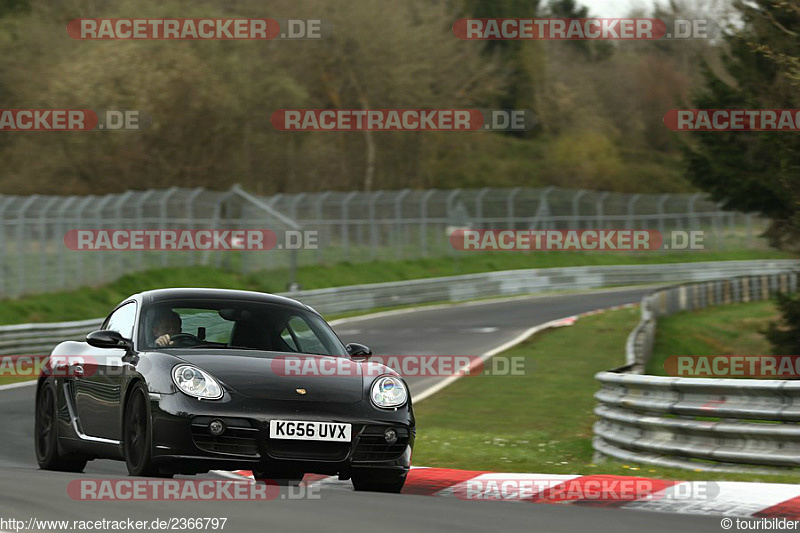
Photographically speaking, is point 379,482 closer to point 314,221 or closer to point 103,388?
point 103,388

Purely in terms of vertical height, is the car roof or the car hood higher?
the car roof

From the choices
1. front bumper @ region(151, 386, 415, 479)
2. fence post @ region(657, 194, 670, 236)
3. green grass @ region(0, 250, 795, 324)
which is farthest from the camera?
fence post @ region(657, 194, 670, 236)

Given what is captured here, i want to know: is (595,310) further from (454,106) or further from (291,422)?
(454,106)

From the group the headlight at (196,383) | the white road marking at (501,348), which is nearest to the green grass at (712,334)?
the white road marking at (501,348)

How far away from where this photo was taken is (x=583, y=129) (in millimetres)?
90625

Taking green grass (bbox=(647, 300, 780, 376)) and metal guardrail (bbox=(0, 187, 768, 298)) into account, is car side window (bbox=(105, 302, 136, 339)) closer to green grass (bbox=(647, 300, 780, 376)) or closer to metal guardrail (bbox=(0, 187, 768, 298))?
green grass (bbox=(647, 300, 780, 376))

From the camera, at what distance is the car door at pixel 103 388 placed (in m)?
8.77

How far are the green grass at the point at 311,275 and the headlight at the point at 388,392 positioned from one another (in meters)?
21.4

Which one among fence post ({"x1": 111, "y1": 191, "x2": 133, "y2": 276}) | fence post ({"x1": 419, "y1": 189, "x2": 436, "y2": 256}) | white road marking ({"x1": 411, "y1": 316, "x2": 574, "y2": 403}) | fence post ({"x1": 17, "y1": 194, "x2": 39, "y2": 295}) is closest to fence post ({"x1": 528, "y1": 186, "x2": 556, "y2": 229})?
fence post ({"x1": 419, "y1": 189, "x2": 436, "y2": 256})

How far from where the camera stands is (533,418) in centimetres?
1650

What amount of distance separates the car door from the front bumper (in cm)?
82

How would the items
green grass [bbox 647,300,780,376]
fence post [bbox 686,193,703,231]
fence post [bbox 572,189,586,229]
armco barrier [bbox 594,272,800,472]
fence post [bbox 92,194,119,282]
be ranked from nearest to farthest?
1. armco barrier [bbox 594,272,800,472]
2. green grass [bbox 647,300,780,376]
3. fence post [bbox 92,194,119,282]
4. fence post [bbox 572,189,586,229]
5. fence post [bbox 686,193,703,231]

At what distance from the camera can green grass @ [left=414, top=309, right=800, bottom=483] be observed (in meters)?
11.0

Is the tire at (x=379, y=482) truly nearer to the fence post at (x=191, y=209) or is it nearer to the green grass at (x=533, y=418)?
the green grass at (x=533, y=418)
